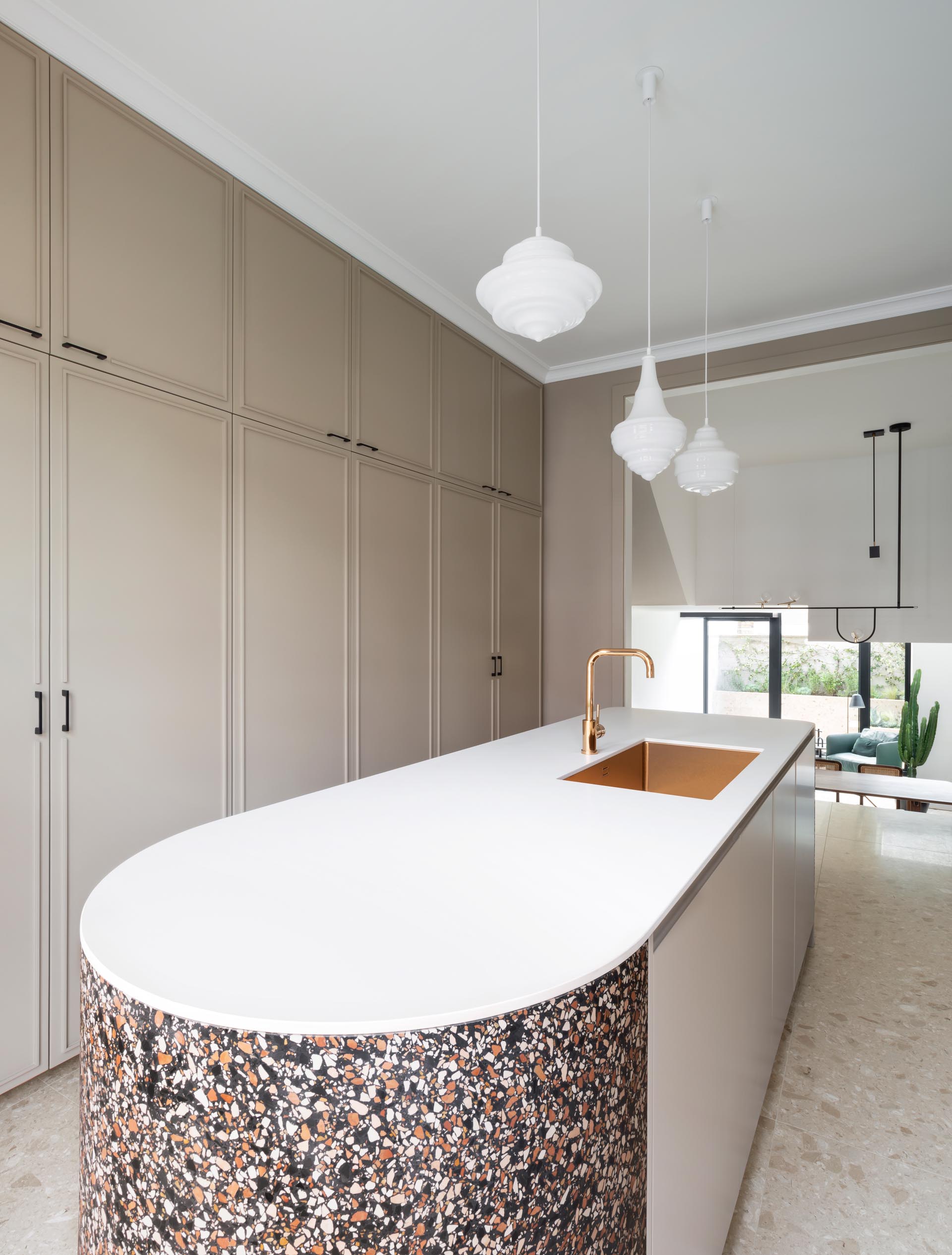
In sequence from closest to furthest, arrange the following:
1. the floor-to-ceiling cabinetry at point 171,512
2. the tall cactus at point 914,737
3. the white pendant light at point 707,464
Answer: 1. the floor-to-ceiling cabinetry at point 171,512
2. the white pendant light at point 707,464
3. the tall cactus at point 914,737

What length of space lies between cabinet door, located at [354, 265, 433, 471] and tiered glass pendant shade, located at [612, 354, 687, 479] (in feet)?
4.29

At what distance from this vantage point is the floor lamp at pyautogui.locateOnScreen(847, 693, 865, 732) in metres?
6.62

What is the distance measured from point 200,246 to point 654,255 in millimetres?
1866

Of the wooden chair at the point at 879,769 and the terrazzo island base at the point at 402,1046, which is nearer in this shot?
the terrazzo island base at the point at 402,1046

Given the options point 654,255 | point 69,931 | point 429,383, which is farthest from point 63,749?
point 654,255

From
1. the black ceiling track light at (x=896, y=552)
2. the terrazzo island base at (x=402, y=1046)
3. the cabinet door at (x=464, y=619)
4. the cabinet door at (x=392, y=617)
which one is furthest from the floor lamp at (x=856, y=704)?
the terrazzo island base at (x=402, y=1046)

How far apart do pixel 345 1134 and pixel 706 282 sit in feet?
11.4

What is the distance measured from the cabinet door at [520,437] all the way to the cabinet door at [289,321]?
1.29m

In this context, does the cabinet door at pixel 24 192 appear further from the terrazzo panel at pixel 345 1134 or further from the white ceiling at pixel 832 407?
the white ceiling at pixel 832 407

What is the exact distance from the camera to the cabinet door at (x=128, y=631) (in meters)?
1.88

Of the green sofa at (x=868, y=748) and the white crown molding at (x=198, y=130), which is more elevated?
the white crown molding at (x=198, y=130)

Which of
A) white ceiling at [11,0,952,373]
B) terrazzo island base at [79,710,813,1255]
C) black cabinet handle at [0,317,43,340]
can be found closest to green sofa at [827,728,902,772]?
white ceiling at [11,0,952,373]

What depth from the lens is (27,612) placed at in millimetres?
1798

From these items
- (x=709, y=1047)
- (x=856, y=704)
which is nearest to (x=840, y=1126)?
(x=709, y=1047)
